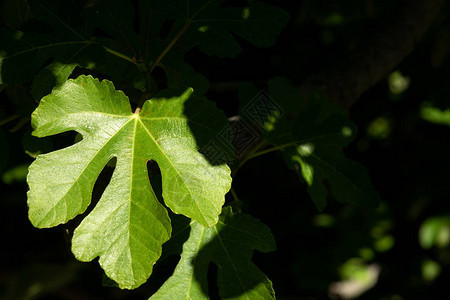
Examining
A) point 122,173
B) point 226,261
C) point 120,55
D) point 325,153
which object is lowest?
point 226,261

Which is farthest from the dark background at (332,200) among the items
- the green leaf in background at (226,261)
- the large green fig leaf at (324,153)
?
the green leaf in background at (226,261)

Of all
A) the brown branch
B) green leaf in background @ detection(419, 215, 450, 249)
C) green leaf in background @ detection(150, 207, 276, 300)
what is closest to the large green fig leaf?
green leaf in background @ detection(150, 207, 276, 300)

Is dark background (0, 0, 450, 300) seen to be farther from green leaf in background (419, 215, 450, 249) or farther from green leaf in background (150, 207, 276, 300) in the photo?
green leaf in background (150, 207, 276, 300)

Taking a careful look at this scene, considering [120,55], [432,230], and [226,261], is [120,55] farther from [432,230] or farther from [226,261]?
[432,230]

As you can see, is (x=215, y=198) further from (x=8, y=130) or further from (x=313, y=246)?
(x=313, y=246)

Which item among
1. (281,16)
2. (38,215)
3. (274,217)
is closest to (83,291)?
(274,217)

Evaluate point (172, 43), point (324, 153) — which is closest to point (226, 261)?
point (324, 153)

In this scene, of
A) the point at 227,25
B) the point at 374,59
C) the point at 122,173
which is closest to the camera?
the point at 122,173

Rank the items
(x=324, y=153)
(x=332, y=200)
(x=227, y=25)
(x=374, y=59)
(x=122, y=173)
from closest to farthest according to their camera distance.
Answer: (x=122, y=173), (x=227, y=25), (x=324, y=153), (x=374, y=59), (x=332, y=200)
